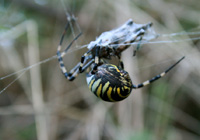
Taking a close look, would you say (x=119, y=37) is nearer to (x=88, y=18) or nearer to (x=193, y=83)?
(x=193, y=83)

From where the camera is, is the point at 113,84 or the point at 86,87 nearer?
the point at 113,84

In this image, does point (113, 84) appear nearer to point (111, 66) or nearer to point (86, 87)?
point (111, 66)

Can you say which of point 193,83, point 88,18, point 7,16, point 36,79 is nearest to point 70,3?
point 88,18

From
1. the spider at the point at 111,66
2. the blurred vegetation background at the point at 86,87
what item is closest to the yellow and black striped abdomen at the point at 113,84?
the spider at the point at 111,66

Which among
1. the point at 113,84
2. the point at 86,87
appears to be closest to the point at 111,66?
the point at 113,84

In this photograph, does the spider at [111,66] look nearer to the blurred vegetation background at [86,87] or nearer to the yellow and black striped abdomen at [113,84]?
the yellow and black striped abdomen at [113,84]

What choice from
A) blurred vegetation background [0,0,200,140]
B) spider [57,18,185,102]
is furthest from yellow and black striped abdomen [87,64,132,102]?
blurred vegetation background [0,0,200,140]
